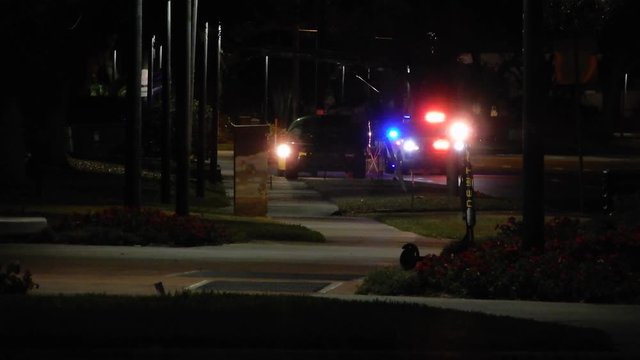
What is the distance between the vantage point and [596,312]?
37.9ft

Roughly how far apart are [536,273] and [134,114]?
9.33 meters

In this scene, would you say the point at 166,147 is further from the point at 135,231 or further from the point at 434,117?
the point at 434,117

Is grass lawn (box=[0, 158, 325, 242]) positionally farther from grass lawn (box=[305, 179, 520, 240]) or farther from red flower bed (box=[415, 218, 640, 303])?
red flower bed (box=[415, 218, 640, 303])

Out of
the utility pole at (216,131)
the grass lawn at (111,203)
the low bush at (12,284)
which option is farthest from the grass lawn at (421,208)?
the low bush at (12,284)

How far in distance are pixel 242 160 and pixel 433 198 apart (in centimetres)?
670

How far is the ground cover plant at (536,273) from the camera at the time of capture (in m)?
12.5

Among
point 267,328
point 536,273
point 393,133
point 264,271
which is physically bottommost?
point 264,271

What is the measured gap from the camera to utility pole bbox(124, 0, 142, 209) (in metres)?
19.7

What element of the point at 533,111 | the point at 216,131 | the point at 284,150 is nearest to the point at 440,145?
the point at 284,150

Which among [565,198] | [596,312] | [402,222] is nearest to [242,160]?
[402,222]

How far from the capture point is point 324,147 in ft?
135

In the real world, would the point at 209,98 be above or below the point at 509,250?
above

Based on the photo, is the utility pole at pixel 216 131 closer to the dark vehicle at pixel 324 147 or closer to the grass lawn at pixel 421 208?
the dark vehicle at pixel 324 147

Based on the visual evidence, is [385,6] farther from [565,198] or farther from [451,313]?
[451,313]
